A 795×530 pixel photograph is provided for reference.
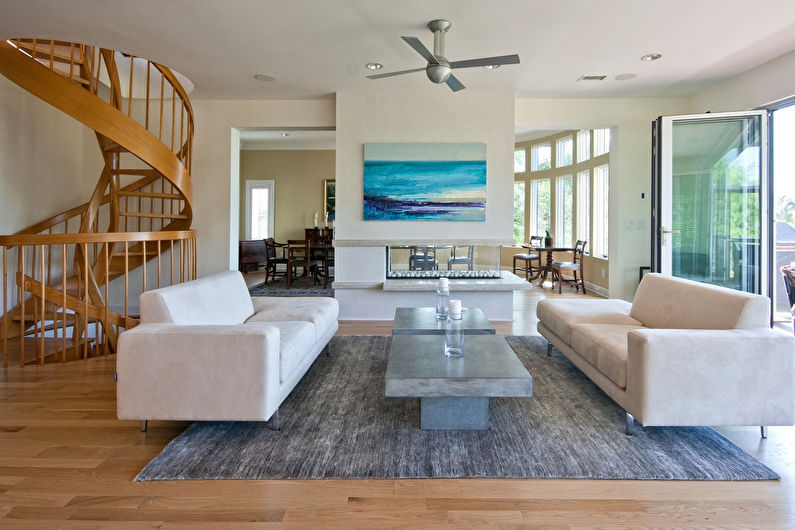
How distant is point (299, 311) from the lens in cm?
354

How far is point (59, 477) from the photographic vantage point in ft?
6.47

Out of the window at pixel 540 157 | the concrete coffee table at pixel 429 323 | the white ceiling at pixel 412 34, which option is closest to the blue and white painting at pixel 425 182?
the white ceiling at pixel 412 34

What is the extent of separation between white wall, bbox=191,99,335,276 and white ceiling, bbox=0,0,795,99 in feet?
2.15

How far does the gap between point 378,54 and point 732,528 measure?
4.22 m

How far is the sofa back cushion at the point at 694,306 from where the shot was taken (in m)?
2.38

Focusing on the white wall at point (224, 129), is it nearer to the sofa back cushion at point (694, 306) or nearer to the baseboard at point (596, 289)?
the sofa back cushion at point (694, 306)

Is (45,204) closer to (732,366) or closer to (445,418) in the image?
(445,418)

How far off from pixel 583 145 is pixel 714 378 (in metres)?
6.96

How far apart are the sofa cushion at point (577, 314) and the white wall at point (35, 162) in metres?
5.52

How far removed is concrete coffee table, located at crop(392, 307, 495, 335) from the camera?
326 centimetres

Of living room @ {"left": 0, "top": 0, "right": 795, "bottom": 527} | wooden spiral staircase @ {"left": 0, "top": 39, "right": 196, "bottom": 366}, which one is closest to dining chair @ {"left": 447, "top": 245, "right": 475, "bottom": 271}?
living room @ {"left": 0, "top": 0, "right": 795, "bottom": 527}

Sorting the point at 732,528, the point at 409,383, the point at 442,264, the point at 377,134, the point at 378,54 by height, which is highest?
the point at 378,54

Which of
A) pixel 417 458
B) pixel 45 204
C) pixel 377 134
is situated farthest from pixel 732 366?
pixel 45 204

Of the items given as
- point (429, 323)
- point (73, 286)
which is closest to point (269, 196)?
point (73, 286)
